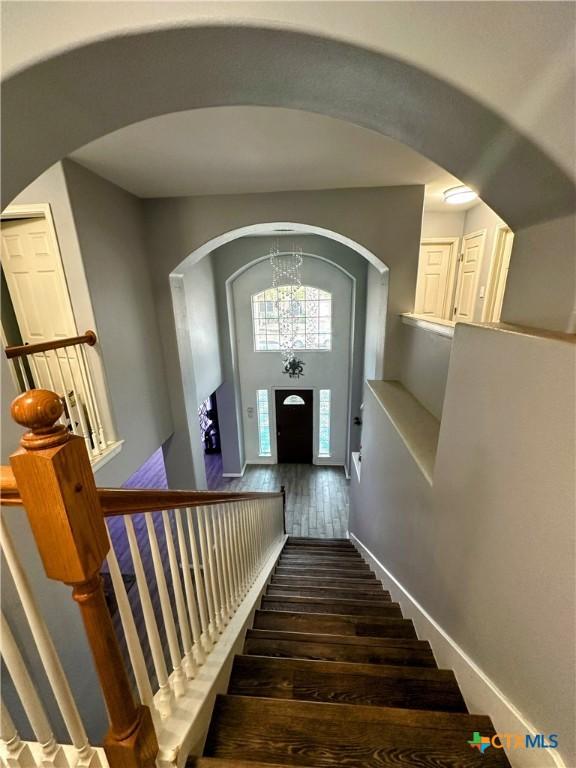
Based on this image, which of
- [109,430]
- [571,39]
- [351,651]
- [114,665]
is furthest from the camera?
[109,430]

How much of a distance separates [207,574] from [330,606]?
1239mm

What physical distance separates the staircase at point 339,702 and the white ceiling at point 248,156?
116 inches

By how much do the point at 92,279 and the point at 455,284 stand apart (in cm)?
466

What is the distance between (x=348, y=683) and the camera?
128 cm

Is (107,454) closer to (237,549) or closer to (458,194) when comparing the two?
(237,549)

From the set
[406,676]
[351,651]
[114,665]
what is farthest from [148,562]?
[114,665]

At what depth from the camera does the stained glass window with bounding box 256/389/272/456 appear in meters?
6.73

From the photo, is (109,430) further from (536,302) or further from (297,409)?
(297,409)

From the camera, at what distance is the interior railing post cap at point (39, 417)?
1.61 ft

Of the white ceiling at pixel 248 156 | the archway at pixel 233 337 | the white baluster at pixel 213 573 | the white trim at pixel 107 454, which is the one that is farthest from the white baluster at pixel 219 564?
the archway at pixel 233 337

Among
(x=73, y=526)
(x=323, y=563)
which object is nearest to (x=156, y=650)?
(x=73, y=526)

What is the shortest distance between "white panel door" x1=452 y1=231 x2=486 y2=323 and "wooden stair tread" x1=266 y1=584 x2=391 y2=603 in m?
3.57

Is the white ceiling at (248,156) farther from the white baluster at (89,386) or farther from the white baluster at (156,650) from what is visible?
the white baluster at (156,650)

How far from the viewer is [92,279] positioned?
260cm
